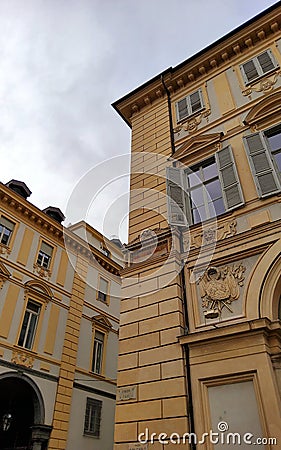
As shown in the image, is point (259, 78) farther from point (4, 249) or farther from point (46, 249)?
point (46, 249)

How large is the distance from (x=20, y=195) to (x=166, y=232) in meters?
11.3

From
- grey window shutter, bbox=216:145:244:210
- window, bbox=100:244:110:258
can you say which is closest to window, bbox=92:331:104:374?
window, bbox=100:244:110:258

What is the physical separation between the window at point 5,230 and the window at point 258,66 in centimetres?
1178

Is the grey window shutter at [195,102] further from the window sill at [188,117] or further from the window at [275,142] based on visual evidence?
the window at [275,142]

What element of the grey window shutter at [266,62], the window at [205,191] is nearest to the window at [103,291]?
the window at [205,191]

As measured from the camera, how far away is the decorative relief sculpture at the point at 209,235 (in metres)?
6.98

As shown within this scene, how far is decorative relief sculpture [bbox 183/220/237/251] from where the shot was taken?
6.98 metres

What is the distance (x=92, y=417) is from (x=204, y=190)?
13247mm

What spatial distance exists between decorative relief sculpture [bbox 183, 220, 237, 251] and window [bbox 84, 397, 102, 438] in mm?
12315

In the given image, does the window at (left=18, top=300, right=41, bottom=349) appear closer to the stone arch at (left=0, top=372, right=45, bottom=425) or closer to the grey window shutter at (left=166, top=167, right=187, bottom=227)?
the stone arch at (left=0, top=372, right=45, bottom=425)

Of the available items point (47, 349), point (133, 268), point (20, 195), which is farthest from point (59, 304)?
point (133, 268)

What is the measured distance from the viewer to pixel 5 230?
1564cm

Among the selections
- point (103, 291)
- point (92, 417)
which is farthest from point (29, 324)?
point (103, 291)

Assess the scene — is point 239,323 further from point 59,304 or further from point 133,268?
point 59,304
